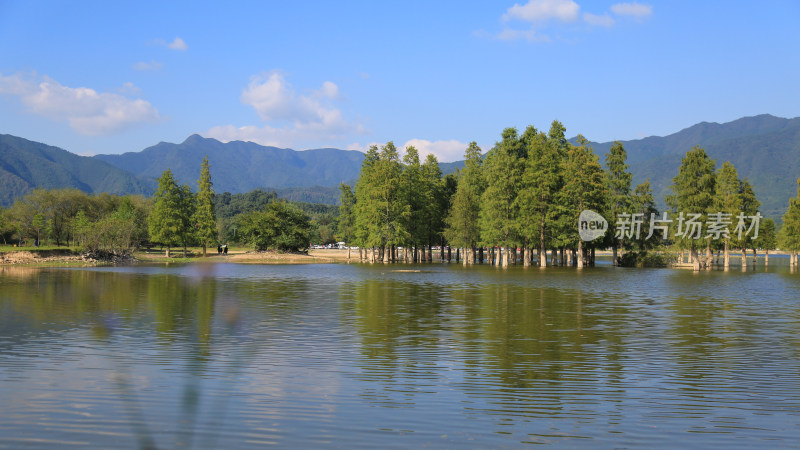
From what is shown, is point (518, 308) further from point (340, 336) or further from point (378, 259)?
point (378, 259)

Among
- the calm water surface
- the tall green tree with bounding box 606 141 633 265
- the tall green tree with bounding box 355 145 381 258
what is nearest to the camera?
the calm water surface

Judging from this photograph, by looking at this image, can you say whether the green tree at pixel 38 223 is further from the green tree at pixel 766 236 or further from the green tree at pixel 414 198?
the green tree at pixel 766 236

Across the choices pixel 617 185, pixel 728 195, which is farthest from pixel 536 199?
pixel 728 195

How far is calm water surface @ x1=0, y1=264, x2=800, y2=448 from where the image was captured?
12.8 meters

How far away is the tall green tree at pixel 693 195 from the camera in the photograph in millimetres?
98938

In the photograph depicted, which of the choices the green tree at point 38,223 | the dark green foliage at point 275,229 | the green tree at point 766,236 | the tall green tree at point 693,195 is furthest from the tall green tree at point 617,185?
the green tree at point 38,223

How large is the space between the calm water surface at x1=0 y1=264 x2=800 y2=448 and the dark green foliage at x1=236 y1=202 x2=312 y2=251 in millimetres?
96818

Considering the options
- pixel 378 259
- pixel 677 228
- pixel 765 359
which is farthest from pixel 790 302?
pixel 378 259

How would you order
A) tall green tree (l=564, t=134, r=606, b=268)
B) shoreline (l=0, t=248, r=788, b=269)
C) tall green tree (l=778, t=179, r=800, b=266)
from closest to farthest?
tall green tree (l=564, t=134, r=606, b=268), shoreline (l=0, t=248, r=788, b=269), tall green tree (l=778, t=179, r=800, b=266)

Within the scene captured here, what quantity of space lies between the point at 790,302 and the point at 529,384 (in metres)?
38.6

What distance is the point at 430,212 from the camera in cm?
12688

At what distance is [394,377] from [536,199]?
280 ft

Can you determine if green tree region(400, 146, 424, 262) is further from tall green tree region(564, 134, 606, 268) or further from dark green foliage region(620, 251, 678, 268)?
dark green foliage region(620, 251, 678, 268)

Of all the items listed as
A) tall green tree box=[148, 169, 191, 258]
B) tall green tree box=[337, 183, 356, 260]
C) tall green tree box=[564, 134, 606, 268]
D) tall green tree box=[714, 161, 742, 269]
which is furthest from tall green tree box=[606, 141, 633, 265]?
tall green tree box=[148, 169, 191, 258]
